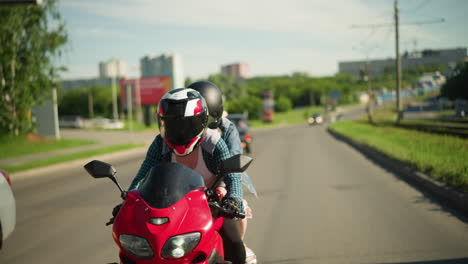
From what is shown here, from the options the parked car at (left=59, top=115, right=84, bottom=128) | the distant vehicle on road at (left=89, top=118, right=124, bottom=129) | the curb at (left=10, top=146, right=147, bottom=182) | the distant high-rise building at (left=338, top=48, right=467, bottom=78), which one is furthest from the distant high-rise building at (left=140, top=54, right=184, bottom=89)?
the curb at (left=10, top=146, right=147, bottom=182)

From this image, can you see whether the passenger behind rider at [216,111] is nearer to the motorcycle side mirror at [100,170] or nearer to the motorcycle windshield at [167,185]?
the motorcycle side mirror at [100,170]

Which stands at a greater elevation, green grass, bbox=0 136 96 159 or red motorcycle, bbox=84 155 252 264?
red motorcycle, bbox=84 155 252 264

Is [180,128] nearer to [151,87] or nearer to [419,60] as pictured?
[419,60]

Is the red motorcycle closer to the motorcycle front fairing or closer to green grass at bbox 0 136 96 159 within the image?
the motorcycle front fairing

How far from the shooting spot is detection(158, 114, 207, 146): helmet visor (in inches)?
105

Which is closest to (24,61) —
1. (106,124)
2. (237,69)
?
(106,124)

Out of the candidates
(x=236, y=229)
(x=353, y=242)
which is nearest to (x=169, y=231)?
(x=236, y=229)

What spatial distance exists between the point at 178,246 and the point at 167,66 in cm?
10503

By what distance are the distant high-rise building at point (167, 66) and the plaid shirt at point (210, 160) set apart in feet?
325

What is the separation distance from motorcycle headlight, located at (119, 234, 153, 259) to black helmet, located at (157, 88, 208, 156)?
0.68m

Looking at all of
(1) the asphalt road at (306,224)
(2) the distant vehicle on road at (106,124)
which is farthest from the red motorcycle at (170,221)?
(2) the distant vehicle on road at (106,124)

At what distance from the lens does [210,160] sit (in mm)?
3143

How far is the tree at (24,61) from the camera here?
26391mm

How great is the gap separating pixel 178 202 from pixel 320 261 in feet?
Answer: 9.16
